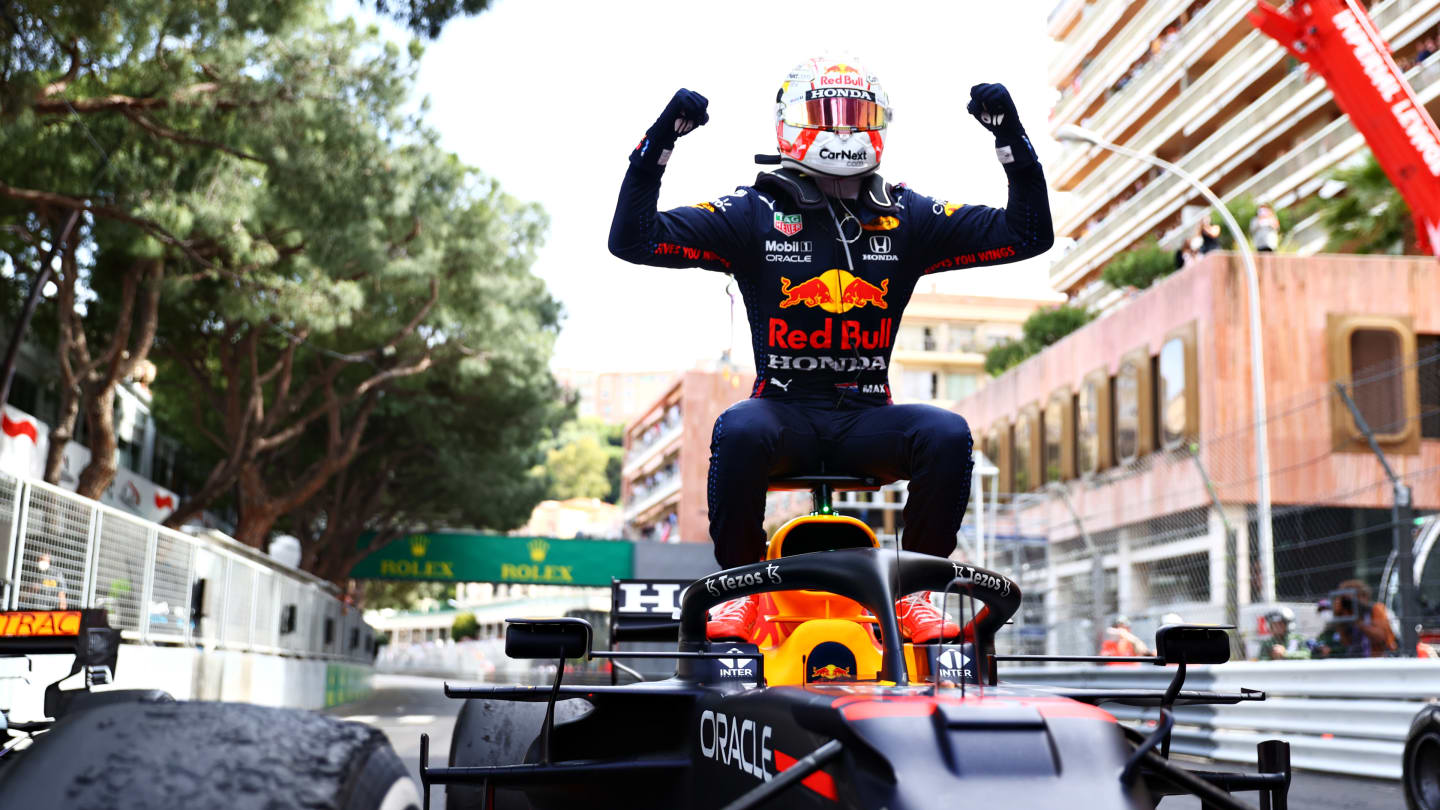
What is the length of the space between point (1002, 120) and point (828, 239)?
2.10 feet

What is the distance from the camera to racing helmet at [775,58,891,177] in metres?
4.58

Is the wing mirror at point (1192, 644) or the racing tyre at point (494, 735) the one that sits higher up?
the wing mirror at point (1192, 644)

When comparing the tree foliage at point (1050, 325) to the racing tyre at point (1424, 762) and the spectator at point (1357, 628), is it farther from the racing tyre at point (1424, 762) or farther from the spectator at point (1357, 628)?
the racing tyre at point (1424, 762)

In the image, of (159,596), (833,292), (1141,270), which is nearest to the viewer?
(833,292)

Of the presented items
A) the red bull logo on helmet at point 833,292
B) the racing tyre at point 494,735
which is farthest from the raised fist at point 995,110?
the racing tyre at point 494,735

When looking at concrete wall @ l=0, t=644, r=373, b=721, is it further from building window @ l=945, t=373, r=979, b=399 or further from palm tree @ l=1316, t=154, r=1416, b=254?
building window @ l=945, t=373, r=979, b=399

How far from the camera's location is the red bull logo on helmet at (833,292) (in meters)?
4.54

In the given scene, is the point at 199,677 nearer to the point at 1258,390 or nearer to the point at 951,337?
the point at 1258,390

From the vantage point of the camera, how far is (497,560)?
48.0 m

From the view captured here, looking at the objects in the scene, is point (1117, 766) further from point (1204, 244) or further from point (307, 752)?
point (1204, 244)

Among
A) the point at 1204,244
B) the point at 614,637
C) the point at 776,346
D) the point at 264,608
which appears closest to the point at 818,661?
the point at 776,346

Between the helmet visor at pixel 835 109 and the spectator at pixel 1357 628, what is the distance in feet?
37.7

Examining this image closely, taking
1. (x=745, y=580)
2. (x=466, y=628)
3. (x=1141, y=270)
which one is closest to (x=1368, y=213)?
(x=1141, y=270)

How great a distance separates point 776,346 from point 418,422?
3257 cm
